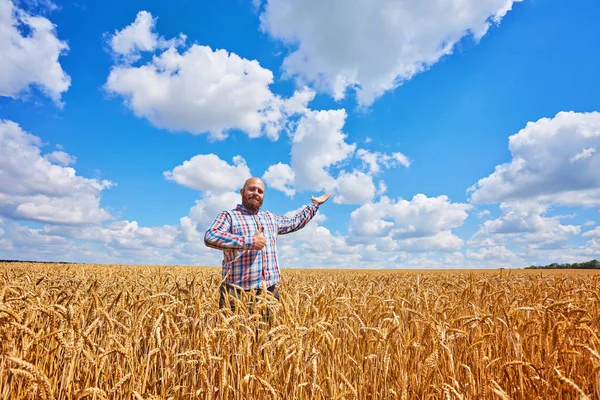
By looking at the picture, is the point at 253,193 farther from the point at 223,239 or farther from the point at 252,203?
the point at 223,239

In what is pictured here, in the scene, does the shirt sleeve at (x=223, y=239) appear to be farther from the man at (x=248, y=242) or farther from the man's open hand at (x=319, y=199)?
the man's open hand at (x=319, y=199)

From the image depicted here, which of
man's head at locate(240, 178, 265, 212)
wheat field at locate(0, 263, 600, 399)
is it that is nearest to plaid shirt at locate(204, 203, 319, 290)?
man's head at locate(240, 178, 265, 212)

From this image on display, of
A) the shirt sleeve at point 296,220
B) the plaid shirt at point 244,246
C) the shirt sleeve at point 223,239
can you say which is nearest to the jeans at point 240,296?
the plaid shirt at point 244,246

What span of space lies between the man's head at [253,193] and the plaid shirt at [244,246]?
117 mm

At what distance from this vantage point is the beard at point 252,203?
5.25 meters

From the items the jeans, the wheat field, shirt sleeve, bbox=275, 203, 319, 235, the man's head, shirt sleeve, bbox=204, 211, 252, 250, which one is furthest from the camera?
shirt sleeve, bbox=275, 203, 319, 235

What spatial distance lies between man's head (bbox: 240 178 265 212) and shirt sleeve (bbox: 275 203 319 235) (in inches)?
23.1

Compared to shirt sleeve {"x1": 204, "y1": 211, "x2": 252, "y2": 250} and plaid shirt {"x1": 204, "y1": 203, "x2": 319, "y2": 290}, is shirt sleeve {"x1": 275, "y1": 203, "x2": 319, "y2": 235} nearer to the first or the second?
plaid shirt {"x1": 204, "y1": 203, "x2": 319, "y2": 290}

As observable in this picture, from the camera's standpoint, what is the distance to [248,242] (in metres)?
4.54

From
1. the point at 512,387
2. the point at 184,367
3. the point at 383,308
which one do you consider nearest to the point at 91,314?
the point at 184,367

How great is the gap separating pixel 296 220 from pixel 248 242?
1543 mm

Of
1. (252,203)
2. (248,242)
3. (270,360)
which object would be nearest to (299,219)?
(252,203)

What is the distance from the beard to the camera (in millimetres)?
5246

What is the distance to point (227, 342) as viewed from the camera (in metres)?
2.56
